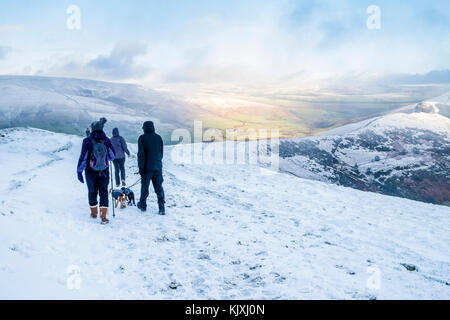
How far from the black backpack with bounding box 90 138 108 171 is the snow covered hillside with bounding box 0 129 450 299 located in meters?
1.58

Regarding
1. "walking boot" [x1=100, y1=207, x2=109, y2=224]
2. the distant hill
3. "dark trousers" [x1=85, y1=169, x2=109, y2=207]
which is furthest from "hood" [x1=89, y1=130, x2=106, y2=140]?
the distant hill

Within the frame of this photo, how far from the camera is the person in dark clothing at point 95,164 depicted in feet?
26.0

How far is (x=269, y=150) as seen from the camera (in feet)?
82.7

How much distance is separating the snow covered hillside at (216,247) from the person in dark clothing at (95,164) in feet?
2.69

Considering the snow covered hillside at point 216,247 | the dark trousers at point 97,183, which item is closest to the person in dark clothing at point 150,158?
the snow covered hillside at point 216,247

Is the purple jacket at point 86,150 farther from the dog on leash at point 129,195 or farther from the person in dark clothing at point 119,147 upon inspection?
the person in dark clothing at point 119,147

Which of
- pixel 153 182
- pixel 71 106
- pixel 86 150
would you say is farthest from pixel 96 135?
pixel 71 106

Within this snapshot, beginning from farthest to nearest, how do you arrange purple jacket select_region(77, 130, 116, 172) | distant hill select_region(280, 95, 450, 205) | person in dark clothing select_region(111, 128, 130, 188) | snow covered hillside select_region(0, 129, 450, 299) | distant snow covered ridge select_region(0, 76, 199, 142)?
distant snow covered ridge select_region(0, 76, 199, 142) → distant hill select_region(280, 95, 450, 205) → person in dark clothing select_region(111, 128, 130, 188) → purple jacket select_region(77, 130, 116, 172) → snow covered hillside select_region(0, 129, 450, 299)

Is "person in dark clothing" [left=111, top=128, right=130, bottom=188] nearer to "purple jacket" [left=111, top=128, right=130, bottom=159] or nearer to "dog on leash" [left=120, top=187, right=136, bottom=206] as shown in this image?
"purple jacket" [left=111, top=128, right=130, bottom=159]

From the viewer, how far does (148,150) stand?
9.59 m

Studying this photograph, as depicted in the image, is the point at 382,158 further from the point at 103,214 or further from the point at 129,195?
the point at 103,214

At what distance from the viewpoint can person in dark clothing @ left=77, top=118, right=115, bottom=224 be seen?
7.91 m

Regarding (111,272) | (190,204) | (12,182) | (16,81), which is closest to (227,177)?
(190,204)

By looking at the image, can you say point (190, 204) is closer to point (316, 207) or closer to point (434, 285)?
point (316, 207)
